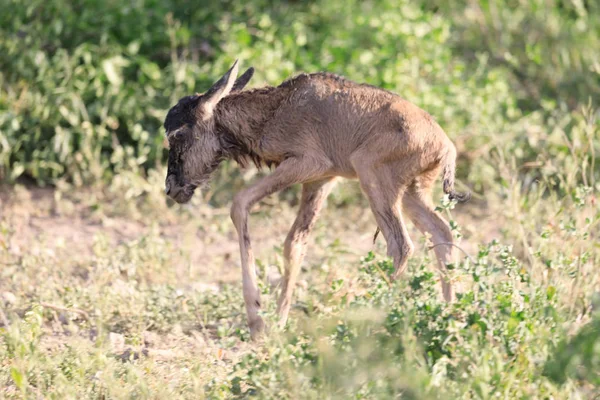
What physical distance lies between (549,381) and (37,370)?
9.47 ft

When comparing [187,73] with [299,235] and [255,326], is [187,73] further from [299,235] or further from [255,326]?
[255,326]

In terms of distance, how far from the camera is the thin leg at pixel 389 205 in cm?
615

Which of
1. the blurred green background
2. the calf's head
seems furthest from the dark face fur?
the blurred green background

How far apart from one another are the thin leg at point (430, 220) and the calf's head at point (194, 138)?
1.43m

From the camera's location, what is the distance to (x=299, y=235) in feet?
22.2

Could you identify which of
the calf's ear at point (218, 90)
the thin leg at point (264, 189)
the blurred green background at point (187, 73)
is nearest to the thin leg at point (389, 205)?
the thin leg at point (264, 189)

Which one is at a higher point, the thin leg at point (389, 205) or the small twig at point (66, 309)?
the thin leg at point (389, 205)

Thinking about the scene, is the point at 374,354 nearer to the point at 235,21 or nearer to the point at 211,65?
the point at 211,65

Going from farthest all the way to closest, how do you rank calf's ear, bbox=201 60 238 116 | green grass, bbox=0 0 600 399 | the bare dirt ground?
1. the bare dirt ground
2. calf's ear, bbox=201 60 238 116
3. green grass, bbox=0 0 600 399

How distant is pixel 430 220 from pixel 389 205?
0.62 m

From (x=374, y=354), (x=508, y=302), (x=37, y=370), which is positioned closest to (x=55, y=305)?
(x=37, y=370)

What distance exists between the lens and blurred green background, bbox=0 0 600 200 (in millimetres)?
9516

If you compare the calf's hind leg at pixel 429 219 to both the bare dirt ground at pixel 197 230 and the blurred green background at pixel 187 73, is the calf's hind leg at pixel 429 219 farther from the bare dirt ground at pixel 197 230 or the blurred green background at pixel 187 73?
the blurred green background at pixel 187 73

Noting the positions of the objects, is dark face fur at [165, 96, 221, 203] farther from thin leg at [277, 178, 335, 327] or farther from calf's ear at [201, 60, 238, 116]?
thin leg at [277, 178, 335, 327]
